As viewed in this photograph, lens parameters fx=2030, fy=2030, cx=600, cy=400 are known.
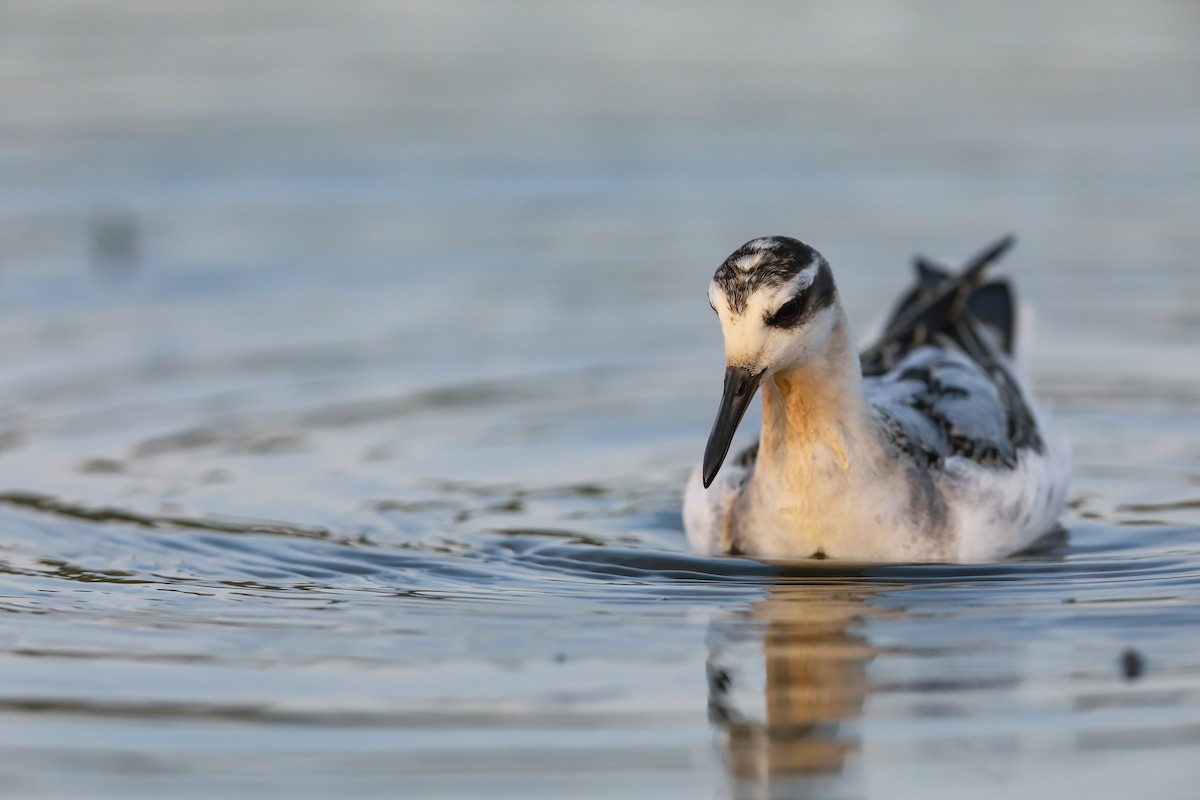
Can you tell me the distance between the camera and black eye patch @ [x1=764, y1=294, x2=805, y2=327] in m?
7.93

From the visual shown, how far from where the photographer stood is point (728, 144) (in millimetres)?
16531

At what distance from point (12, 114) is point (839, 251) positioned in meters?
7.57

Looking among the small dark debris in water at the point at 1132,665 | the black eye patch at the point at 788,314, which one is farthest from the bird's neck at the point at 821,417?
the small dark debris in water at the point at 1132,665

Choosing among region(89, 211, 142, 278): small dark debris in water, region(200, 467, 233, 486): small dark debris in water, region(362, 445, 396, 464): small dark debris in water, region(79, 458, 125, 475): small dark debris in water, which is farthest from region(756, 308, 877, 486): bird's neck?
region(89, 211, 142, 278): small dark debris in water

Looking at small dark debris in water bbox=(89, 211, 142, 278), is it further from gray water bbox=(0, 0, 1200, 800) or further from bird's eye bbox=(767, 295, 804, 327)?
bird's eye bbox=(767, 295, 804, 327)

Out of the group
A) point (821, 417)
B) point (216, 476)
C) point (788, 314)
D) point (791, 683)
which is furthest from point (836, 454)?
point (216, 476)

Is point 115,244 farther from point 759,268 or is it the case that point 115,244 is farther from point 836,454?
point 759,268

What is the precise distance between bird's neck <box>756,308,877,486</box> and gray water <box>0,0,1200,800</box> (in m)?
0.49

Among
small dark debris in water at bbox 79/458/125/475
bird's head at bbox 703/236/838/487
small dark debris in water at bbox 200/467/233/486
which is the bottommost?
small dark debris in water at bbox 200/467/233/486

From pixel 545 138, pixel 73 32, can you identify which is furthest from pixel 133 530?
pixel 73 32

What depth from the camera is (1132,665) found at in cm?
698

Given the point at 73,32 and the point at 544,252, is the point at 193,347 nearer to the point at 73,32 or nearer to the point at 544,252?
the point at 544,252

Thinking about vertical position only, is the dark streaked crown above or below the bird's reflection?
above

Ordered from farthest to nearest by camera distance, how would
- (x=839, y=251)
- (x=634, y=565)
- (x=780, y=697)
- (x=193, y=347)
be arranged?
(x=839, y=251) < (x=193, y=347) < (x=634, y=565) < (x=780, y=697)
